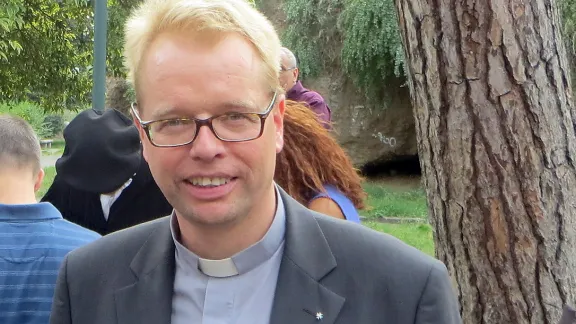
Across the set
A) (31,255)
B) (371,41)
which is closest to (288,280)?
(31,255)

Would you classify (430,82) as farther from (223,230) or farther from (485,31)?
(223,230)

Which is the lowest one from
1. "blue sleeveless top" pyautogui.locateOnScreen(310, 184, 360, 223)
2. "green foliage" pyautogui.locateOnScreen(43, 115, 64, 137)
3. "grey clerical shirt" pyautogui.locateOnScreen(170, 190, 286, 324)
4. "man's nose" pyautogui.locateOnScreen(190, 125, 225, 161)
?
"green foliage" pyautogui.locateOnScreen(43, 115, 64, 137)

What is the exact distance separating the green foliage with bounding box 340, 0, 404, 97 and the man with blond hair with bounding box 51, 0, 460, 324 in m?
10.4

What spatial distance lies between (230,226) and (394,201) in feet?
35.4

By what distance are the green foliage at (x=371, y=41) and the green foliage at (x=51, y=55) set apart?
397cm

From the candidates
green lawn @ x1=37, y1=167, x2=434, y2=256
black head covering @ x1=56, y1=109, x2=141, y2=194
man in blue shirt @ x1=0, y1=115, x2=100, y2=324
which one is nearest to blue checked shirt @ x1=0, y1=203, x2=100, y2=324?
man in blue shirt @ x1=0, y1=115, x2=100, y2=324

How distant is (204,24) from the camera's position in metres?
1.54

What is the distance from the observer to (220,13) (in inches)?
61.7

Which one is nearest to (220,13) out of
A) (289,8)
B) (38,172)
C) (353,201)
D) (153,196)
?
(353,201)

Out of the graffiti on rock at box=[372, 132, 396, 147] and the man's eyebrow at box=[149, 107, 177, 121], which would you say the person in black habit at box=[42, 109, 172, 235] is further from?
the graffiti on rock at box=[372, 132, 396, 147]

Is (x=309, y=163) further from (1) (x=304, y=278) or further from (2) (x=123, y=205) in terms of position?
(1) (x=304, y=278)

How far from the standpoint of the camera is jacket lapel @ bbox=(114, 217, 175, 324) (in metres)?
1.68

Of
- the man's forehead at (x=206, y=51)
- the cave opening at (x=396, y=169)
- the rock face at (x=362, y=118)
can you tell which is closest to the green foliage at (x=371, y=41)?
the rock face at (x=362, y=118)

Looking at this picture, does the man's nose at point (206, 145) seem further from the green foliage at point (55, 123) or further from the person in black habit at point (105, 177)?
the green foliage at point (55, 123)
